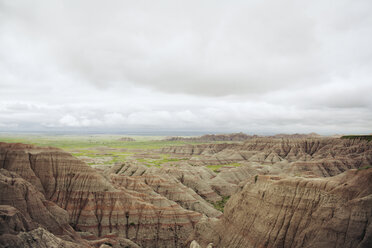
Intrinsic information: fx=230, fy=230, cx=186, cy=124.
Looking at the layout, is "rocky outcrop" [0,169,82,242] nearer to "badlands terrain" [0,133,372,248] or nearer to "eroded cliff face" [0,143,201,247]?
"badlands terrain" [0,133,372,248]

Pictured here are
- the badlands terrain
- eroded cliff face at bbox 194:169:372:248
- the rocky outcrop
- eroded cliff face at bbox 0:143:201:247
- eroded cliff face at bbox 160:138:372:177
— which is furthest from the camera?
eroded cliff face at bbox 160:138:372:177

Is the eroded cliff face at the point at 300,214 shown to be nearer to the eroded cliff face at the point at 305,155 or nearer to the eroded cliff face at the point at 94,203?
the eroded cliff face at the point at 94,203

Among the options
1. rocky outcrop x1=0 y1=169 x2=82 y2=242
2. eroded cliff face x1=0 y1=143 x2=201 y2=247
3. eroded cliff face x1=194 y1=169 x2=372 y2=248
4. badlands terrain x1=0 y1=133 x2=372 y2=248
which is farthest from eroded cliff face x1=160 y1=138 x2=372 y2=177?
rocky outcrop x1=0 y1=169 x2=82 y2=242

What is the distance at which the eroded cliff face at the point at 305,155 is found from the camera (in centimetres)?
9862

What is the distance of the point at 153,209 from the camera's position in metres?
46.4

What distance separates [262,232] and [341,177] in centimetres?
1126

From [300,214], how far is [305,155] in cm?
13494

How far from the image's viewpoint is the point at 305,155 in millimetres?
145625

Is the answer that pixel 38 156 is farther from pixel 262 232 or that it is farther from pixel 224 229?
pixel 262 232

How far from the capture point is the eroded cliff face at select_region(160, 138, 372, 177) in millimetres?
98625

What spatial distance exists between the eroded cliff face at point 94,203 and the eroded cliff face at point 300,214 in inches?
462

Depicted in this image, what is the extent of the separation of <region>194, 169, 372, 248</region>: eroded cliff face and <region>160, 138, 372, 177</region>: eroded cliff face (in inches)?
2675

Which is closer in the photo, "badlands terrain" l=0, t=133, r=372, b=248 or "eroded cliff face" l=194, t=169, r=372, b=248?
"eroded cliff face" l=194, t=169, r=372, b=248

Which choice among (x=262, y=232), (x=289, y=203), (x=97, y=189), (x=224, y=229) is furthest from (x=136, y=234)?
(x=289, y=203)
